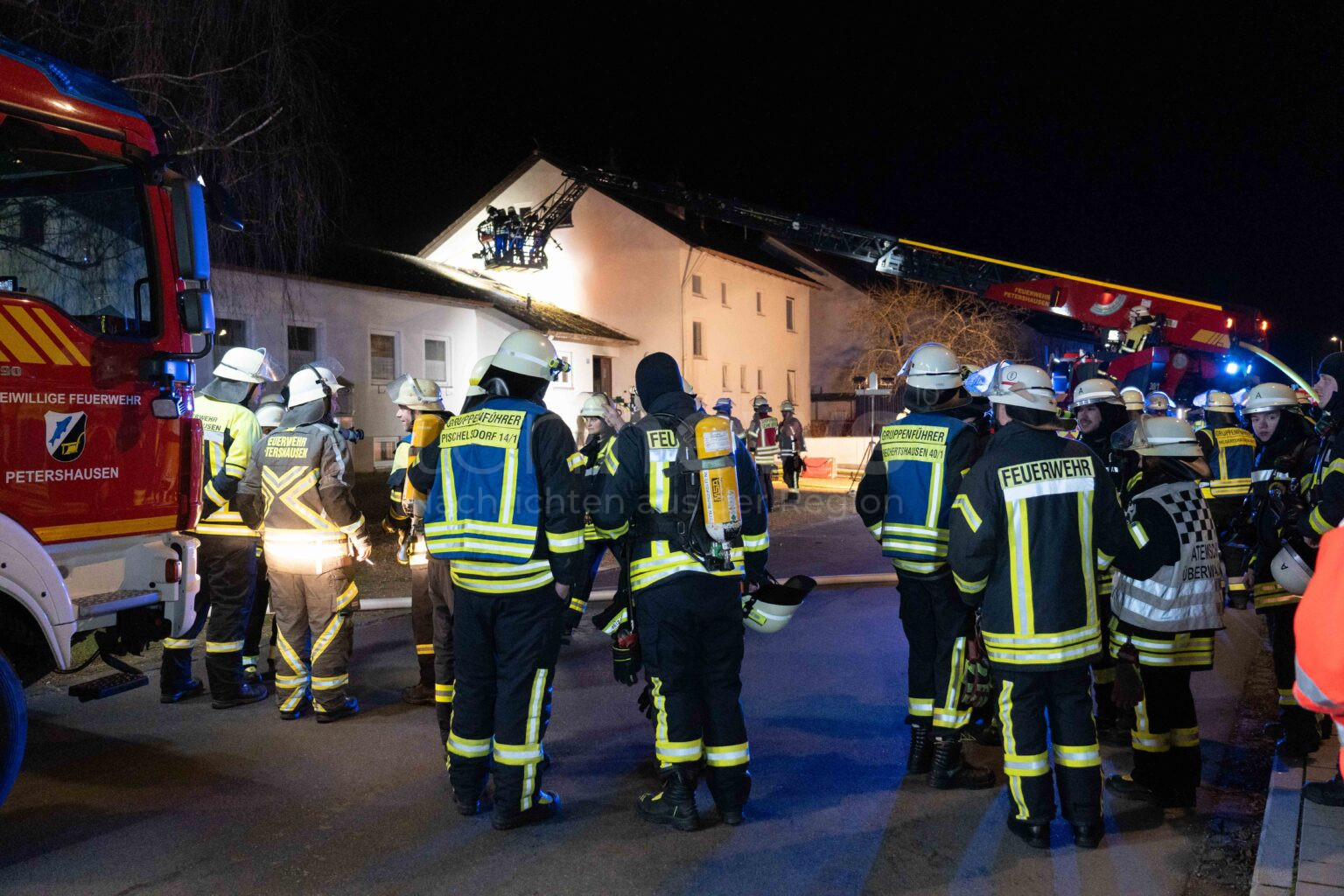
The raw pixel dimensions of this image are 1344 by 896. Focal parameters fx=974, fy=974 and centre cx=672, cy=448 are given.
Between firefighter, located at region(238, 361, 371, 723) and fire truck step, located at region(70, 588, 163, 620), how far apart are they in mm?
1077

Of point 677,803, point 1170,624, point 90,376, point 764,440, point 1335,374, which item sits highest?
point 90,376

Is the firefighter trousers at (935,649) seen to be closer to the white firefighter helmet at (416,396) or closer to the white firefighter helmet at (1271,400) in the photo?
the white firefighter helmet at (1271,400)

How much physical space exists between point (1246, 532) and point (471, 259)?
2812 cm

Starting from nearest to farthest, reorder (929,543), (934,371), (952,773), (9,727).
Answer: (9,727)
(952,773)
(929,543)
(934,371)

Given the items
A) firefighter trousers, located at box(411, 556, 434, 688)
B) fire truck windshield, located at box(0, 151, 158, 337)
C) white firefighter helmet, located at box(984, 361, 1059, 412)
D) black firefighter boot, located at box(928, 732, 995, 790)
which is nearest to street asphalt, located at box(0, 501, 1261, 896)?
black firefighter boot, located at box(928, 732, 995, 790)

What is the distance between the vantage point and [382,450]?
23.9m

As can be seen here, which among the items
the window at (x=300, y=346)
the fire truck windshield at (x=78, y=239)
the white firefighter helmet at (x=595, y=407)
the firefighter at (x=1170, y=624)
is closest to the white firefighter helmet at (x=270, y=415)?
the fire truck windshield at (x=78, y=239)

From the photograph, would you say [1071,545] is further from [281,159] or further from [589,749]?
[281,159]

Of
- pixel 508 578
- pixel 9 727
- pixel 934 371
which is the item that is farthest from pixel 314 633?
pixel 934 371

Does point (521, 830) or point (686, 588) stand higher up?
point (686, 588)

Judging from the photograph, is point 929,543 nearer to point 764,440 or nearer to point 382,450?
point 764,440

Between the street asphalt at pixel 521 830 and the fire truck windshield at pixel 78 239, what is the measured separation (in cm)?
228

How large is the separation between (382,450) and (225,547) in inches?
712

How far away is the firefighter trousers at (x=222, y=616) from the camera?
6.21 metres
